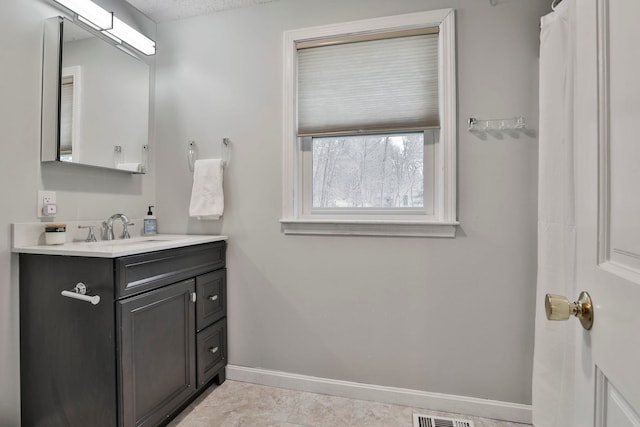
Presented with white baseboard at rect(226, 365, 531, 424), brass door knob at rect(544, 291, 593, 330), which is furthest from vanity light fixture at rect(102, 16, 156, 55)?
brass door knob at rect(544, 291, 593, 330)

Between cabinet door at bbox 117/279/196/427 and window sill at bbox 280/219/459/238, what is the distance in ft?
2.14

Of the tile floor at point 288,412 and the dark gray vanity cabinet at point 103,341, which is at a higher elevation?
the dark gray vanity cabinet at point 103,341

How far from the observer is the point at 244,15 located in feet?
6.68

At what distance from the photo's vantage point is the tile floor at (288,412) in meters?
1.65

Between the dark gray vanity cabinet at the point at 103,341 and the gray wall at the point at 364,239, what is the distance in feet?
1.74

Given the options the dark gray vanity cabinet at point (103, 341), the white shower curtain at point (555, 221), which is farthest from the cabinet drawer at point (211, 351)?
the white shower curtain at point (555, 221)

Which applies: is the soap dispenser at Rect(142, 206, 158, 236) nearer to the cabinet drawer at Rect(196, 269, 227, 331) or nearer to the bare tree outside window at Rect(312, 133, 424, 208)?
the cabinet drawer at Rect(196, 269, 227, 331)

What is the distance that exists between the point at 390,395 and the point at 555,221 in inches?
47.7

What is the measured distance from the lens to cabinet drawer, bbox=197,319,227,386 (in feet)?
5.98

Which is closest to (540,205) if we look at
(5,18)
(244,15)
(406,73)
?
(406,73)

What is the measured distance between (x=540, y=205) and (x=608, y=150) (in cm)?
106

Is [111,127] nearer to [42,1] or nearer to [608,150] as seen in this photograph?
[42,1]

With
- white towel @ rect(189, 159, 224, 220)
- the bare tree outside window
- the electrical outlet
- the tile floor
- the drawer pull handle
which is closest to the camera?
the drawer pull handle

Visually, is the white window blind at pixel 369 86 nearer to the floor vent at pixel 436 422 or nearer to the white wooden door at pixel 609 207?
the white wooden door at pixel 609 207
